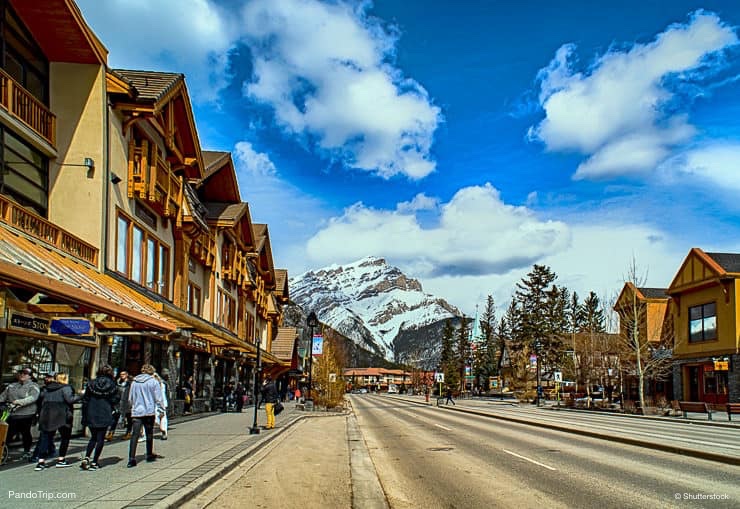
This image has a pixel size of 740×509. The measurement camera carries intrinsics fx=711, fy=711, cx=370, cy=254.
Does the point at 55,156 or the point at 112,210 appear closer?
the point at 55,156

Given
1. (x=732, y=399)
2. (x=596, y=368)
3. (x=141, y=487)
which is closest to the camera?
(x=141, y=487)

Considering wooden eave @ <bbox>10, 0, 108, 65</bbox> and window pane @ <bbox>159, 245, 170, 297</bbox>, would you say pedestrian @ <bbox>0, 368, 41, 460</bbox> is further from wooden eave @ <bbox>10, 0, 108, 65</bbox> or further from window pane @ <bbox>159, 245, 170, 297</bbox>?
window pane @ <bbox>159, 245, 170, 297</bbox>

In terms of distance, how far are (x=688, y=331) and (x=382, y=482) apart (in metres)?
44.1

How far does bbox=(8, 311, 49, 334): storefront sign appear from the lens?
14055mm

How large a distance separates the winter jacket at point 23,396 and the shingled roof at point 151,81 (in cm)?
984

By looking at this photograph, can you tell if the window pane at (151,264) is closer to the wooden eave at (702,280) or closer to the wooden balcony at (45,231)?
the wooden balcony at (45,231)

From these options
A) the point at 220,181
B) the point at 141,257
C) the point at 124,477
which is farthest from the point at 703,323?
the point at 124,477

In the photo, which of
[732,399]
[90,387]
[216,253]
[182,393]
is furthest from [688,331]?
[90,387]

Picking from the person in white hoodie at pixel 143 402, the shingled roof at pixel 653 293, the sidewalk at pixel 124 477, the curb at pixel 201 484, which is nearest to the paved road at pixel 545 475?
the curb at pixel 201 484

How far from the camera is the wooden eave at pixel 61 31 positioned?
54.7 ft

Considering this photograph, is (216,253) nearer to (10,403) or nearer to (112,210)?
(112,210)

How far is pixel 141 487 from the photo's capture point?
408 inches

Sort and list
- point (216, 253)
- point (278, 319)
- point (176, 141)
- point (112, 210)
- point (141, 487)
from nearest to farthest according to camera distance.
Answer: point (141, 487) < point (112, 210) < point (176, 141) < point (216, 253) < point (278, 319)

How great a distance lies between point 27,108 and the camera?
1655 centimetres
